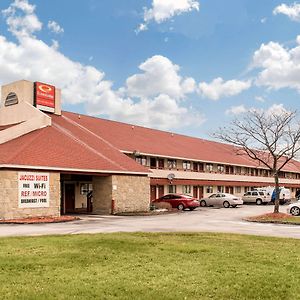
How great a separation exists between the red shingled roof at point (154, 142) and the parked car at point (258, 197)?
6153 mm

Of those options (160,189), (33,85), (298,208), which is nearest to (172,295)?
(298,208)

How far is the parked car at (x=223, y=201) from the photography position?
42.4 m

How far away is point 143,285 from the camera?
8.46 meters

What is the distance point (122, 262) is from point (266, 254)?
12.9 ft

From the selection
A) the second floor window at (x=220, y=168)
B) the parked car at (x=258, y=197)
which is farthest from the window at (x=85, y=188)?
the second floor window at (x=220, y=168)

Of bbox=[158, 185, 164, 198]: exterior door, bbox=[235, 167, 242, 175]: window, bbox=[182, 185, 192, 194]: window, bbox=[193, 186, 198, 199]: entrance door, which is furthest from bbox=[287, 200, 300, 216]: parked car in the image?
bbox=[235, 167, 242, 175]: window

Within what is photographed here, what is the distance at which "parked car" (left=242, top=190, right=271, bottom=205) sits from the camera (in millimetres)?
48688

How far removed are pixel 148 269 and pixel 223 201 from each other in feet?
112

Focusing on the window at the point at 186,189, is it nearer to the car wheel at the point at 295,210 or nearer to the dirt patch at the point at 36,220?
the car wheel at the point at 295,210

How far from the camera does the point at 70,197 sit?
1394 inches

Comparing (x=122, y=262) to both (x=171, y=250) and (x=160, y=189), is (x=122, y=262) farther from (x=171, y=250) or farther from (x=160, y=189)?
(x=160, y=189)

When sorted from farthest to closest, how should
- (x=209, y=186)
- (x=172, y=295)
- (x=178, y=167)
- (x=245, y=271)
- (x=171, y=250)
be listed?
(x=209, y=186)
(x=178, y=167)
(x=171, y=250)
(x=245, y=271)
(x=172, y=295)

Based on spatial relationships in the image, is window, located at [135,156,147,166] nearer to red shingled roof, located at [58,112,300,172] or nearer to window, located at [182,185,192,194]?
red shingled roof, located at [58,112,300,172]

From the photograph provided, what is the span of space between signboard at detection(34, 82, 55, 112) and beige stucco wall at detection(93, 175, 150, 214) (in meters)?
8.85
